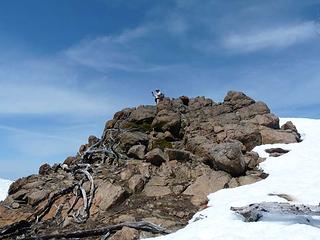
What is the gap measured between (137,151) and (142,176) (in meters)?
3.46

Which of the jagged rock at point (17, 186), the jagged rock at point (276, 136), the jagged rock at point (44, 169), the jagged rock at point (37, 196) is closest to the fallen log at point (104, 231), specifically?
the jagged rock at point (37, 196)

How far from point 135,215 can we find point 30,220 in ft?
20.4

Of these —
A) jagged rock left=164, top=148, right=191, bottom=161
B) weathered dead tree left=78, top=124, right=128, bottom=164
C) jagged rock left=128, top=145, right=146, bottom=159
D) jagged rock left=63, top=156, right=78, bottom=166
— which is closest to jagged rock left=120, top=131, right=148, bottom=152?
weathered dead tree left=78, top=124, right=128, bottom=164

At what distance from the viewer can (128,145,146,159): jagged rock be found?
24.0 m

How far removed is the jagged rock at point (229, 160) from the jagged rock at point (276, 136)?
209 inches

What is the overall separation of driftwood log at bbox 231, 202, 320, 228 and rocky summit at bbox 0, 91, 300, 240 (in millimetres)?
2939

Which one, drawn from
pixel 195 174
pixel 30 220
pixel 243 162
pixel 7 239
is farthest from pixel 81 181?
pixel 243 162

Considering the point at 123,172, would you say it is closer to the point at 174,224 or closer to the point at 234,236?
the point at 174,224

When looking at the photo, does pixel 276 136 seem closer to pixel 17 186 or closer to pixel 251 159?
pixel 251 159

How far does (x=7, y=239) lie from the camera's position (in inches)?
730

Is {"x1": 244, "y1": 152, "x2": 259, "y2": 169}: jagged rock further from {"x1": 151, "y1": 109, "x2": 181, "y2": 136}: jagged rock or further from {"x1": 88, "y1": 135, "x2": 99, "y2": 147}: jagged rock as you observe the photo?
{"x1": 88, "y1": 135, "x2": 99, "y2": 147}: jagged rock

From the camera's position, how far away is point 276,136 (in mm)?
26500

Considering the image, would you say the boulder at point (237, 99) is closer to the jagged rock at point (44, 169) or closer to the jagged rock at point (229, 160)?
the jagged rock at point (229, 160)

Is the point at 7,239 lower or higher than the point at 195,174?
lower
